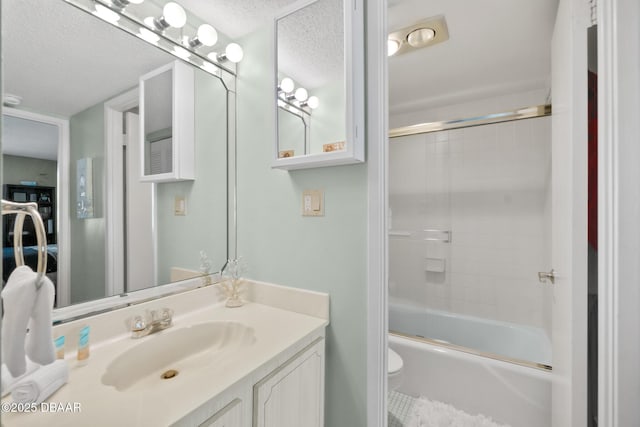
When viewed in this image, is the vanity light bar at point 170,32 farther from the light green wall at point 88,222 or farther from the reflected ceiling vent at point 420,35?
the reflected ceiling vent at point 420,35

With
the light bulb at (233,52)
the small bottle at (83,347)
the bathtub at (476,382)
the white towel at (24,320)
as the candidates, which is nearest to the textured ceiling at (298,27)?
the light bulb at (233,52)

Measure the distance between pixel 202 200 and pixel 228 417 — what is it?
0.95 meters

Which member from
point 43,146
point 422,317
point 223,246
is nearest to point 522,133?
point 422,317

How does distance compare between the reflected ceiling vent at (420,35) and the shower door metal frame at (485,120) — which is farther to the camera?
the shower door metal frame at (485,120)

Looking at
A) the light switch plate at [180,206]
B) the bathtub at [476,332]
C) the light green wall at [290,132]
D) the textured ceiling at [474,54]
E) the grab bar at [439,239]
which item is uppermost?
the textured ceiling at [474,54]

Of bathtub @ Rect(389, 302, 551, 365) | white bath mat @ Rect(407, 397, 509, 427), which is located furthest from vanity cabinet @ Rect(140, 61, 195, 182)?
bathtub @ Rect(389, 302, 551, 365)

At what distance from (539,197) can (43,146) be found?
9.51ft

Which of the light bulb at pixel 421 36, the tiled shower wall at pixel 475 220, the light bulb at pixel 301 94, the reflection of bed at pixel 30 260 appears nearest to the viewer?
the reflection of bed at pixel 30 260

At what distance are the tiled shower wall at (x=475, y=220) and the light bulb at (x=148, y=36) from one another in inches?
84.7

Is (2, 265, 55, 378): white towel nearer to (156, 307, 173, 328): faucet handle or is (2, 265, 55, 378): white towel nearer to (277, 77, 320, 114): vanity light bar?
(156, 307, 173, 328): faucet handle

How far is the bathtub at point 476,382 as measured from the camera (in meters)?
1.53

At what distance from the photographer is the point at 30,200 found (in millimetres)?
900

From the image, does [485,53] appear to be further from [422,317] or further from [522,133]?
[422,317]

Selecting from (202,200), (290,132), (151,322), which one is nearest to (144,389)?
(151,322)
